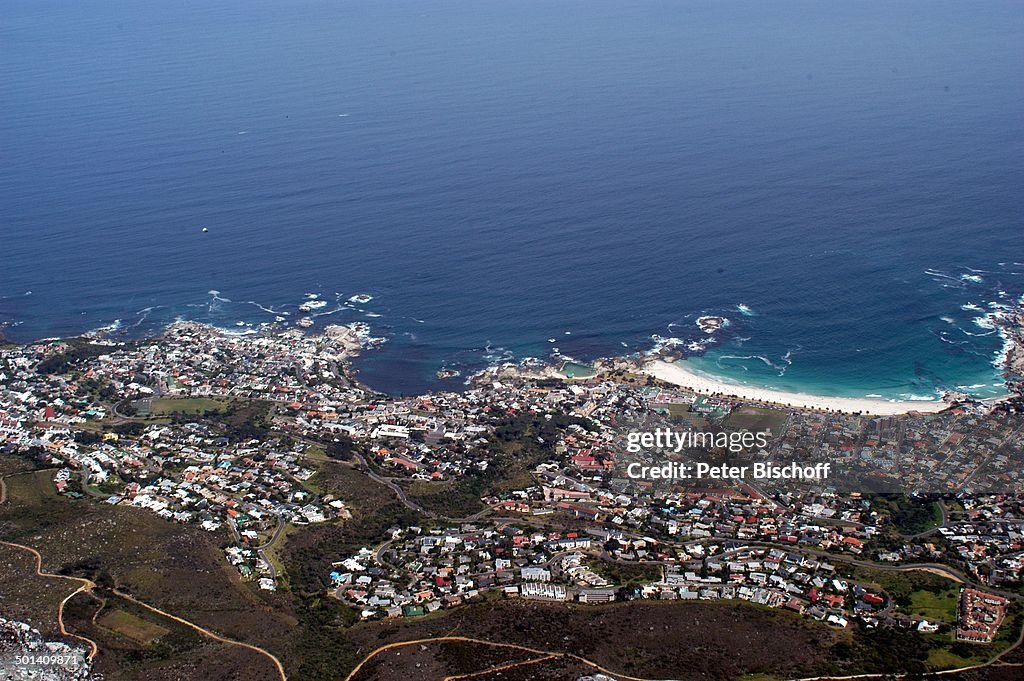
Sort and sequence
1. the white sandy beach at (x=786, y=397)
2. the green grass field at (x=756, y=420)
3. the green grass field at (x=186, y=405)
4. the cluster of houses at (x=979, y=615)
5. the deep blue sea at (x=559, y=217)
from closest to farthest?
the cluster of houses at (x=979, y=615) < the green grass field at (x=756, y=420) < the white sandy beach at (x=786, y=397) < the green grass field at (x=186, y=405) < the deep blue sea at (x=559, y=217)

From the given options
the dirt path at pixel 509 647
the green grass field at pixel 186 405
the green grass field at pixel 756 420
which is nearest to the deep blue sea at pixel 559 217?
the green grass field at pixel 756 420

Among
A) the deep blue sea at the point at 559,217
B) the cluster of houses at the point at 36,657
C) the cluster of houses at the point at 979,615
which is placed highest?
the deep blue sea at the point at 559,217

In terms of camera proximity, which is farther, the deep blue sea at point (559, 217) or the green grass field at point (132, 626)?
the deep blue sea at point (559, 217)

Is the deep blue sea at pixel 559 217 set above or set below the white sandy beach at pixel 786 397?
above

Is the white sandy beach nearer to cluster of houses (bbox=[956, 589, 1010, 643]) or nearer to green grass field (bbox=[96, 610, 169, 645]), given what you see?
cluster of houses (bbox=[956, 589, 1010, 643])

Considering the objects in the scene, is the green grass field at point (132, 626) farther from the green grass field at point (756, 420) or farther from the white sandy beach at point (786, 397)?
the white sandy beach at point (786, 397)

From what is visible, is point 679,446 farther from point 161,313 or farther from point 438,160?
point 438,160

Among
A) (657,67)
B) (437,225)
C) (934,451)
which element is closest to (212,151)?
(437,225)

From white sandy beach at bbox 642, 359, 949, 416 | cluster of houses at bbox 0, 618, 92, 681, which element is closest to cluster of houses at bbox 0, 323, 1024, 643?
white sandy beach at bbox 642, 359, 949, 416
